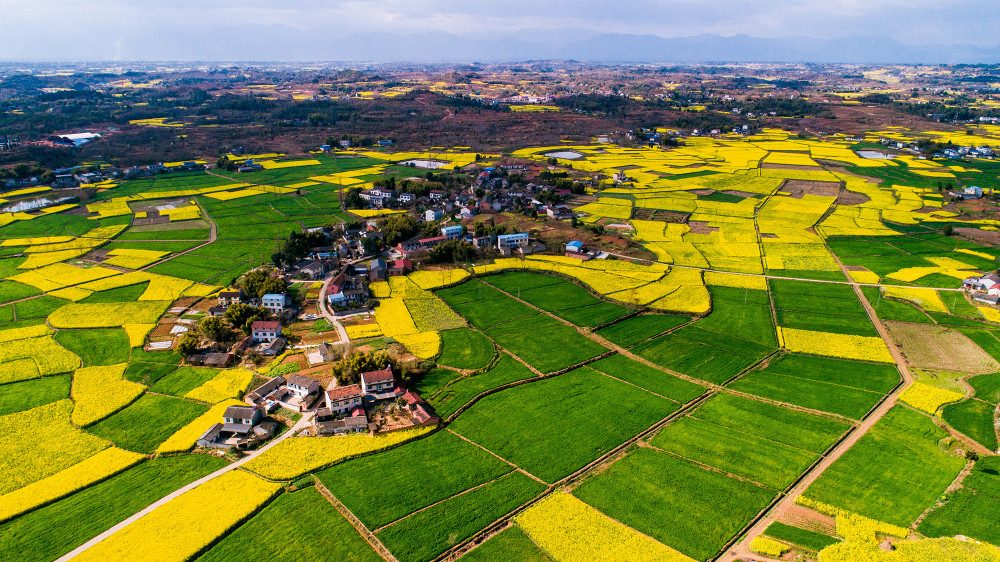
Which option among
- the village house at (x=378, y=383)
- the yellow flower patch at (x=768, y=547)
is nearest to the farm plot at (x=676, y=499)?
the yellow flower patch at (x=768, y=547)

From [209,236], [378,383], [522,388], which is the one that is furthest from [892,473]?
[209,236]

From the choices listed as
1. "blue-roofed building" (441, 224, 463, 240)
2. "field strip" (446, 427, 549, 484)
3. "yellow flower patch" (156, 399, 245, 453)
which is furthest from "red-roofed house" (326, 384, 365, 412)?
"blue-roofed building" (441, 224, 463, 240)

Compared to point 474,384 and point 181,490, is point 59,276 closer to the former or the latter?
Answer: point 181,490

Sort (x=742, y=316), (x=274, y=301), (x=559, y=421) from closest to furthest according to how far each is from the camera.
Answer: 1. (x=559, y=421)
2. (x=742, y=316)
3. (x=274, y=301)

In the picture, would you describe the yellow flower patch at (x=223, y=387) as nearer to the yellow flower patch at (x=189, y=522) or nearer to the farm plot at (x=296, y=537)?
the yellow flower patch at (x=189, y=522)

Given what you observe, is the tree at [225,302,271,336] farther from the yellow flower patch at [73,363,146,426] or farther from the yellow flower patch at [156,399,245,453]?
the yellow flower patch at [156,399,245,453]
